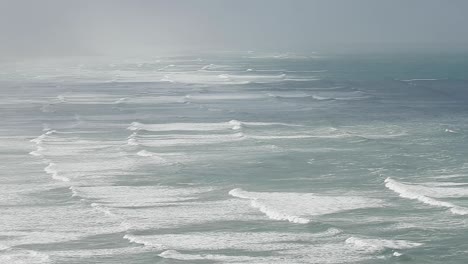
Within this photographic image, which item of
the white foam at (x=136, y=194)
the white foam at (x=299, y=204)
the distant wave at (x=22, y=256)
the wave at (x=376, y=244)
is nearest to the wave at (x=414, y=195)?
the white foam at (x=299, y=204)

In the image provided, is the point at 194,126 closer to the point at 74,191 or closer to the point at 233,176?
the point at 233,176

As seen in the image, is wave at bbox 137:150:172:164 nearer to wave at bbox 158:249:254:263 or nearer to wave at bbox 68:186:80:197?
wave at bbox 68:186:80:197

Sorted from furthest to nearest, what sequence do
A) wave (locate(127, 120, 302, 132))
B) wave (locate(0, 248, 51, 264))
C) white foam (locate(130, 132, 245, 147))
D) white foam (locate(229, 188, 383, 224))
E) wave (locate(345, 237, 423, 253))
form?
wave (locate(127, 120, 302, 132))
white foam (locate(130, 132, 245, 147))
white foam (locate(229, 188, 383, 224))
wave (locate(345, 237, 423, 253))
wave (locate(0, 248, 51, 264))

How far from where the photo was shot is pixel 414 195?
1784 inches

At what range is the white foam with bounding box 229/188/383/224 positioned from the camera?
41.8 meters

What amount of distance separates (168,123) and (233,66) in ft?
239

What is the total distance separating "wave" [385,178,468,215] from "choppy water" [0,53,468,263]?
53mm

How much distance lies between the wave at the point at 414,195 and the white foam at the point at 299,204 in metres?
1.68

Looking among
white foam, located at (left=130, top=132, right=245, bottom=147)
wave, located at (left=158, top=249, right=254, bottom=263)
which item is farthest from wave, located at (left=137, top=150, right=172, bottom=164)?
wave, located at (left=158, top=249, right=254, bottom=263)

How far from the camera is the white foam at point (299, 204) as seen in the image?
4178 centimetres

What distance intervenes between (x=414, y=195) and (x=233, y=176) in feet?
28.6

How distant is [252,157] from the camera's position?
56.7 meters

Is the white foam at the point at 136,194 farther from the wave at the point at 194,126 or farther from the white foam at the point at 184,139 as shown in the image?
the wave at the point at 194,126

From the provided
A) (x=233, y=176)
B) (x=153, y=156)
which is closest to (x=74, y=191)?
(x=233, y=176)
